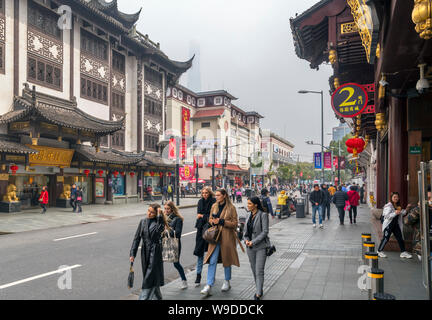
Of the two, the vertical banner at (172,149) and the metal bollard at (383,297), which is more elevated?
the vertical banner at (172,149)

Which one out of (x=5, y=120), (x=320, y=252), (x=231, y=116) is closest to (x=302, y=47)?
(x=320, y=252)

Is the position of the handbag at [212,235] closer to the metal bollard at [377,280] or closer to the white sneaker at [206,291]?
the white sneaker at [206,291]

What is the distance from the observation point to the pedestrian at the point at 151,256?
5074 mm

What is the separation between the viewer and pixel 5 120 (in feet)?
65.8

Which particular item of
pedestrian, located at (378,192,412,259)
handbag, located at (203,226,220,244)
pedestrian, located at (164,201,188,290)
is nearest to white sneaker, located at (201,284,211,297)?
pedestrian, located at (164,201,188,290)

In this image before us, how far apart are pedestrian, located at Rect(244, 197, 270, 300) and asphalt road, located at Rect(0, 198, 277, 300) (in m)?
2.19

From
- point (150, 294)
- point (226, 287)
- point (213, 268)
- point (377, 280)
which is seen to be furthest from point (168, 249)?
point (377, 280)

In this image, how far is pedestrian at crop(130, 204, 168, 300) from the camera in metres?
5.07

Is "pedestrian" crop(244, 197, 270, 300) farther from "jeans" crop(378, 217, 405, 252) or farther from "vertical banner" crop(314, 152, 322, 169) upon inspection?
"vertical banner" crop(314, 152, 322, 169)

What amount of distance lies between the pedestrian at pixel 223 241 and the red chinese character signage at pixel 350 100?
5.99 meters

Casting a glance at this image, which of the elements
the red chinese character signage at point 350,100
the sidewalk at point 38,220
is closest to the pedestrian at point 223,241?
the red chinese character signage at point 350,100
